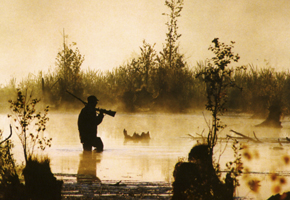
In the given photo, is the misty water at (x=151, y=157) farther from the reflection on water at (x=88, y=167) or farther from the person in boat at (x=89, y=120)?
the person in boat at (x=89, y=120)

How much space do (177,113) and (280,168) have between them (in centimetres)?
2372

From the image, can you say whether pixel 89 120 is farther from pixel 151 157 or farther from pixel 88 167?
pixel 88 167

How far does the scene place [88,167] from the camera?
11.5 meters

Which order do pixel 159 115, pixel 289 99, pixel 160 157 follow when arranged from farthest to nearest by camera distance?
pixel 289 99 < pixel 159 115 < pixel 160 157

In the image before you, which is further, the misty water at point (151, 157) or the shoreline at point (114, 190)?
the misty water at point (151, 157)

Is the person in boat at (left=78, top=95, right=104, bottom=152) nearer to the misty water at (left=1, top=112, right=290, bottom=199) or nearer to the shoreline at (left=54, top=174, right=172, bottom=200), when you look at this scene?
the misty water at (left=1, top=112, right=290, bottom=199)

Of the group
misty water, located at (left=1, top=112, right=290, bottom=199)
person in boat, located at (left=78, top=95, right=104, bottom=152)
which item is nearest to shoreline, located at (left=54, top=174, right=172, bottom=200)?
misty water, located at (left=1, top=112, right=290, bottom=199)

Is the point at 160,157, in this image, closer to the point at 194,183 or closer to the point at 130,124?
the point at 194,183

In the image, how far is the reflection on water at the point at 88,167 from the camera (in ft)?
31.2

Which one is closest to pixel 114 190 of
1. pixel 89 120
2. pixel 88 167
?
pixel 88 167

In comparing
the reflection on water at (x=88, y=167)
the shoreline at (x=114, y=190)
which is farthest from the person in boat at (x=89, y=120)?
the shoreline at (x=114, y=190)

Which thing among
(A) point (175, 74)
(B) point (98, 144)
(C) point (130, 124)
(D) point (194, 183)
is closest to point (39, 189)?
(D) point (194, 183)

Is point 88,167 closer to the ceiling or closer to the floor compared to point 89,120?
closer to the floor

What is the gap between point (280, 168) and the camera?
38.5 ft
